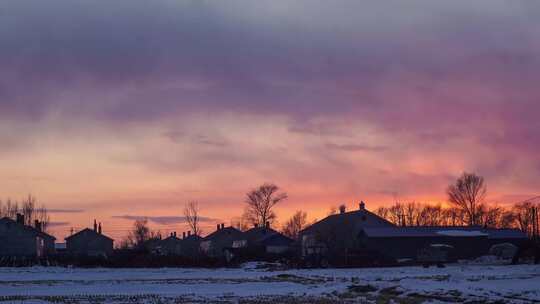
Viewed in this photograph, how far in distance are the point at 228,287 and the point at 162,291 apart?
16.4 feet

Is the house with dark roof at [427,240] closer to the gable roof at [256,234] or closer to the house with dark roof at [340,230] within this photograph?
the house with dark roof at [340,230]

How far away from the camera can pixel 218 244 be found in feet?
516

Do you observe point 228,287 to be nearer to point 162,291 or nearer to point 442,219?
point 162,291

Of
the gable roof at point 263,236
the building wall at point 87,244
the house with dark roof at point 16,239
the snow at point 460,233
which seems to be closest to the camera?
the snow at point 460,233

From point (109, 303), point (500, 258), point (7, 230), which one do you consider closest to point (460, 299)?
point (109, 303)

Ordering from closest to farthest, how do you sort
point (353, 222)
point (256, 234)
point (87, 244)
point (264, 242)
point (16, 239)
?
point (353, 222)
point (16, 239)
point (264, 242)
point (256, 234)
point (87, 244)

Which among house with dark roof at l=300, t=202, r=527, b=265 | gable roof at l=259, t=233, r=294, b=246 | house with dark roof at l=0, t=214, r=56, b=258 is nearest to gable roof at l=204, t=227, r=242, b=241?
gable roof at l=259, t=233, r=294, b=246

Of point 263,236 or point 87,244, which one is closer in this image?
point 263,236

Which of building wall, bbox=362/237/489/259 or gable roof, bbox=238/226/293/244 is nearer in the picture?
building wall, bbox=362/237/489/259

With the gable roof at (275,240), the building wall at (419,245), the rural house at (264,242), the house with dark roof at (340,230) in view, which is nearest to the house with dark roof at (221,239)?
the rural house at (264,242)

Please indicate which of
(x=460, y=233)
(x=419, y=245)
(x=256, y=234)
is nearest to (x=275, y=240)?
(x=256, y=234)

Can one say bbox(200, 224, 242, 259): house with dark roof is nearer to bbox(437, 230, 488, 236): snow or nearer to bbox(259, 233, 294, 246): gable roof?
bbox(259, 233, 294, 246): gable roof

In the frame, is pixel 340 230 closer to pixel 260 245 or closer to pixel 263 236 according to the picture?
pixel 260 245

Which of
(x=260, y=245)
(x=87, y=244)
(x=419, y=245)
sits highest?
(x=87, y=244)
